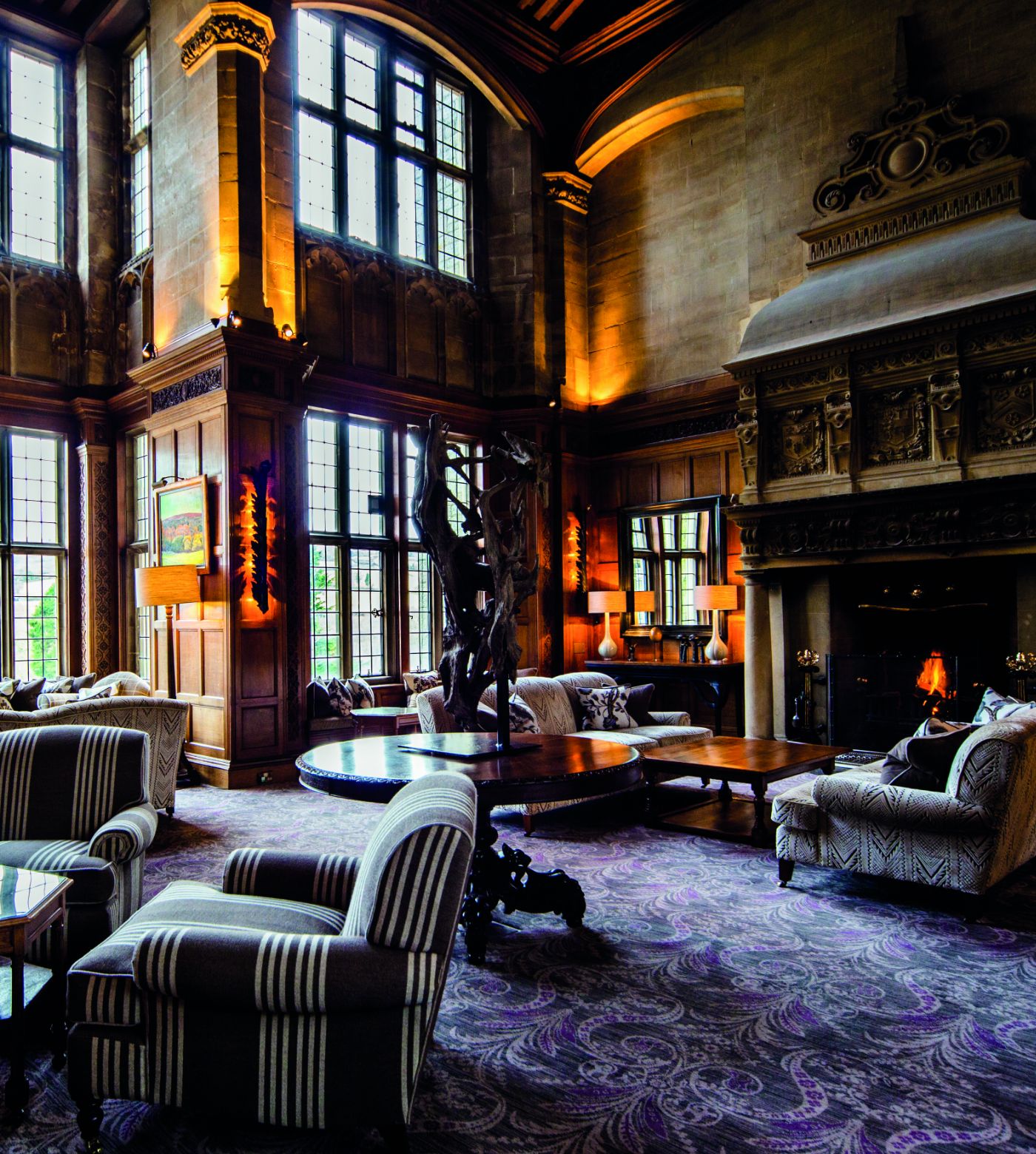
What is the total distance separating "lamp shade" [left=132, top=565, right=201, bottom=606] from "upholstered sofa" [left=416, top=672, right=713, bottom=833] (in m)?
2.25

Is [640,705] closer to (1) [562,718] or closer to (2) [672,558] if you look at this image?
(1) [562,718]

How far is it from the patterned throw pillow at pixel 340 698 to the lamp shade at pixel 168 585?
1.51 meters

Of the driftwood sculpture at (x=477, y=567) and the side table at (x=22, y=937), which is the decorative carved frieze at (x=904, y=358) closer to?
the driftwood sculpture at (x=477, y=567)

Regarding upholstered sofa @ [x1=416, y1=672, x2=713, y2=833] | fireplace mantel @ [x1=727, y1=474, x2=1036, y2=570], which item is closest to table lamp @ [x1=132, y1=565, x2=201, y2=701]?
upholstered sofa @ [x1=416, y1=672, x2=713, y2=833]

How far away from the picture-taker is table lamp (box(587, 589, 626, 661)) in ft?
33.4

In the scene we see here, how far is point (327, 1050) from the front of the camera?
223cm

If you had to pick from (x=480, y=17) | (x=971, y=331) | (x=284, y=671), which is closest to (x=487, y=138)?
(x=480, y=17)

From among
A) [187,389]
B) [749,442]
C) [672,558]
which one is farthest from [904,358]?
[187,389]

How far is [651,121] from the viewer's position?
1054cm

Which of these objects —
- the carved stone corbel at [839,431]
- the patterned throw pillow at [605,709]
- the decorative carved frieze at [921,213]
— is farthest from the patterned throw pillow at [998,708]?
the decorative carved frieze at [921,213]

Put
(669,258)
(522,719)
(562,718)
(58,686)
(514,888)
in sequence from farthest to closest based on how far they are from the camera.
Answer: (669,258) < (58,686) < (562,718) < (522,719) < (514,888)

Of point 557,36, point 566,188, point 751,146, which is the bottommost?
point 751,146

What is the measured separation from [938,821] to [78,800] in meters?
3.87

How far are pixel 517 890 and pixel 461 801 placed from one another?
67.2 inches
